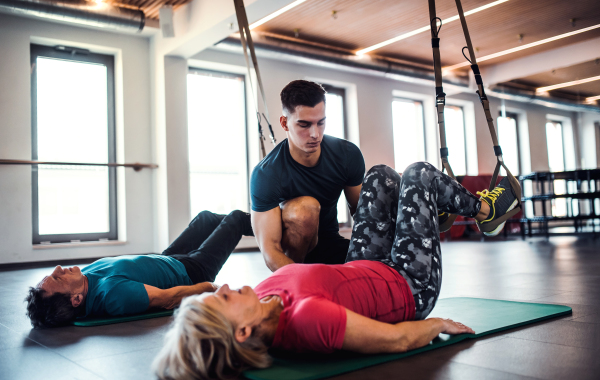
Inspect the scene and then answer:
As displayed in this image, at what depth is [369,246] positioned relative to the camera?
6.27 feet

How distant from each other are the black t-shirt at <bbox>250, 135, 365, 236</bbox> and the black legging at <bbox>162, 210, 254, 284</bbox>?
0.53 m

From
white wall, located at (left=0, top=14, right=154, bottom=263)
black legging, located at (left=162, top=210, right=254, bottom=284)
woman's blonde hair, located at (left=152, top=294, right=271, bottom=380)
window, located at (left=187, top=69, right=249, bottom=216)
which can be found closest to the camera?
woman's blonde hair, located at (left=152, top=294, right=271, bottom=380)

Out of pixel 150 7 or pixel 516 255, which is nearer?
pixel 516 255

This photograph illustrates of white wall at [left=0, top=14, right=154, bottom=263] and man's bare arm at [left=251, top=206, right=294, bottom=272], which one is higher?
white wall at [left=0, top=14, right=154, bottom=263]

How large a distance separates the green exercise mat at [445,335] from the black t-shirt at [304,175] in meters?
0.76

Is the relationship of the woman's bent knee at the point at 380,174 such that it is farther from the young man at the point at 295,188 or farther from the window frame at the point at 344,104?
the window frame at the point at 344,104

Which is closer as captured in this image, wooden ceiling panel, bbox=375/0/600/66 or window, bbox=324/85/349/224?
wooden ceiling panel, bbox=375/0/600/66

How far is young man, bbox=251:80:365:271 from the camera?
7.57 feet

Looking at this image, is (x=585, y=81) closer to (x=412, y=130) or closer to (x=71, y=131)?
(x=412, y=130)

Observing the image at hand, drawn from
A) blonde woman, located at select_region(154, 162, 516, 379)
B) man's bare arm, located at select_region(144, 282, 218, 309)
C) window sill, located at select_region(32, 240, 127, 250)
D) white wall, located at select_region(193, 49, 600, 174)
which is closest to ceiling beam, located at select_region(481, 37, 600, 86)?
white wall, located at select_region(193, 49, 600, 174)

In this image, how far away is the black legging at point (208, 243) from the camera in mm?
2711

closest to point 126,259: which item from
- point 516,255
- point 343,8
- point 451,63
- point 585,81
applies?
point 516,255

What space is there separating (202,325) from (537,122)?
38.5 ft

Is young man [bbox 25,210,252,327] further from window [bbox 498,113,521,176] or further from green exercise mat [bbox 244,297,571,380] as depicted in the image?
window [bbox 498,113,521,176]
